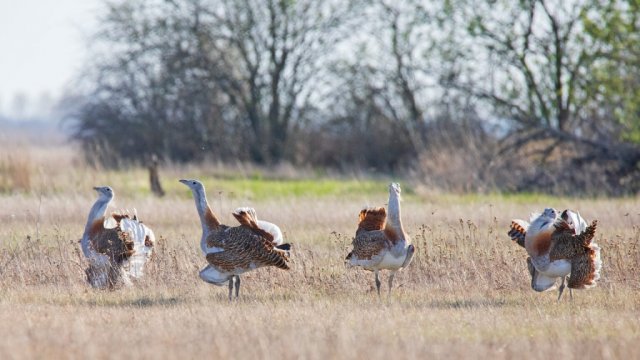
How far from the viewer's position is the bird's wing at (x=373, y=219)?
11.4m

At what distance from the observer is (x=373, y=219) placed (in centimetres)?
1144

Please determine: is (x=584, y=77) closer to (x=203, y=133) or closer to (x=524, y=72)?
(x=524, y=72)

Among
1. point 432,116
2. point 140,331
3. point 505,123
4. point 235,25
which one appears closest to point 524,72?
point 505,123

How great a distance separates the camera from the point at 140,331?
29.5 feet

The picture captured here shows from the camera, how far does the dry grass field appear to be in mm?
8367

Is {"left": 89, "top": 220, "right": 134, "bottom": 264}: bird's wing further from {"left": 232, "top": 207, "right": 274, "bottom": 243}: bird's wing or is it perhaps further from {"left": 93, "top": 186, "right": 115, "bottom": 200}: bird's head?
{"left": 232, "top": 207, "right": 274, "bottom": 243}: bird's wing

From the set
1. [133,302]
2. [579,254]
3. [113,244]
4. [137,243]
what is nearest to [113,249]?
[113,244]

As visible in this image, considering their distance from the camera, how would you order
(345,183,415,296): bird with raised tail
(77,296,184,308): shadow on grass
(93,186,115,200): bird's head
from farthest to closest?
1. (93,186,115,200): bird's head
2. (345,183,415,296): bird with raised tail
3. (77,296,184,308): shadow on grass

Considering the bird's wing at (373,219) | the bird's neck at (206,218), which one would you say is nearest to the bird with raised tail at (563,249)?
the bird's wing at (373,219)

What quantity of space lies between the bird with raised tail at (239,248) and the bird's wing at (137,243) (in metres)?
0.83

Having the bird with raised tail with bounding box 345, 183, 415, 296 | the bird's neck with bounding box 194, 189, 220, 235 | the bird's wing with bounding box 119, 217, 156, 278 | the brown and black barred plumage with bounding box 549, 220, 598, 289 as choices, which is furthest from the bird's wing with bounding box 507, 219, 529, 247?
the bird's wing with bounding box 119, 217, 156, 278

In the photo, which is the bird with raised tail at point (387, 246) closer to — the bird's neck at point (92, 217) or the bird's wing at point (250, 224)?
the bird's wing at point (250, 224)

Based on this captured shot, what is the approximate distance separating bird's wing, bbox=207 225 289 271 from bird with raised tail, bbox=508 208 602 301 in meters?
2.59

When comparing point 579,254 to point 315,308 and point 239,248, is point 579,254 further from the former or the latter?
point 239,248
